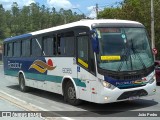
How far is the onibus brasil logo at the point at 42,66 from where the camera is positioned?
14008mm

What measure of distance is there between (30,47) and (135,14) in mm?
29227

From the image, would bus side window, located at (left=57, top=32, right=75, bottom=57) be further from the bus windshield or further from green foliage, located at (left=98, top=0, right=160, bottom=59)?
green foliage, located at (left=98, top=0, right=160, bottom=59)

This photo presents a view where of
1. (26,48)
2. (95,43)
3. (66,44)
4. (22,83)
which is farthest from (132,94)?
(22,83)

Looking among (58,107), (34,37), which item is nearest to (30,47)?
(34,37)

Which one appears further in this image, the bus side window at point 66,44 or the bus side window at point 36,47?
the bus side window at point 36,47

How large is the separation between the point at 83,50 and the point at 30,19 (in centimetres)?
10432

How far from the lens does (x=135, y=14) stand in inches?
1727

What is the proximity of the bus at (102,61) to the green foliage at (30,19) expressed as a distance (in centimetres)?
9434

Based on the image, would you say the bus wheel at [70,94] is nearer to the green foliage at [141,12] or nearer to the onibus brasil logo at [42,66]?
the onibus brasil logo at [42,66]

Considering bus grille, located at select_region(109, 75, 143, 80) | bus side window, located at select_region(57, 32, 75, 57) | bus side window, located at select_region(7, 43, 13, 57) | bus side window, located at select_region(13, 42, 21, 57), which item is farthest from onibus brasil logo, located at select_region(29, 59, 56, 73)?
bus side window, located at select_region(7, 43, 13, 57)

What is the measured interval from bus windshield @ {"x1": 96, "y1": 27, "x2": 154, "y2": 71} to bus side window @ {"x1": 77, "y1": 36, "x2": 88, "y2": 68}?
0.62 metres

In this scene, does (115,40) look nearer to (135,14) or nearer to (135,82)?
(135,82)

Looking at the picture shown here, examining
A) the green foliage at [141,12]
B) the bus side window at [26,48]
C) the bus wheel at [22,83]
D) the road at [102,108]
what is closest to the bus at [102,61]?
the road at [102,108]

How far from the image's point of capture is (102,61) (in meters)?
10.8
